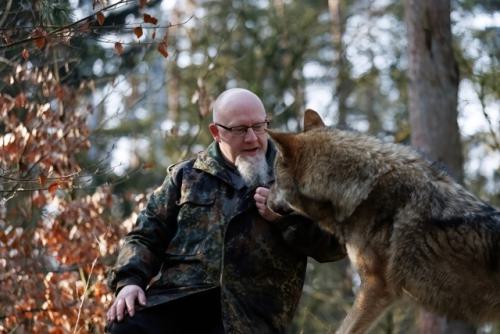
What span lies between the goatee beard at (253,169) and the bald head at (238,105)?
1.00ft

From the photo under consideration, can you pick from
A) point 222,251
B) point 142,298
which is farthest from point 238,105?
point 142,298

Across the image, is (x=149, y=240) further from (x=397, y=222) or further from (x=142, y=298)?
(x=397, y=222)

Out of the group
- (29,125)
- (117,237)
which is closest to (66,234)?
(117,237)

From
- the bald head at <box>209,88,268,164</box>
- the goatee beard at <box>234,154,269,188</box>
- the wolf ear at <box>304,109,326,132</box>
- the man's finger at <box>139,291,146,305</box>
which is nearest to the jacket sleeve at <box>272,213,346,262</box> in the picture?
the goatee beard at <box>234,154,269,188</box>

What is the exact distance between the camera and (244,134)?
18.4 feet

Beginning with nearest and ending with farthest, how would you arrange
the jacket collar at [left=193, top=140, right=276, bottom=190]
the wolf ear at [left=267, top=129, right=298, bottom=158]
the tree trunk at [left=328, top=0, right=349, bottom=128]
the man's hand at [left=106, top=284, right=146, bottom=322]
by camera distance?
the wolf ear at [left=267, top=129, right=298, bottom=158] → the man's hand at [left=106, top=284, right=146, bottom=322] → the jacket collar at [left=193, top=140, right=276, bottom=190] → the tree trunk at [left=328, top=0, right=349, bottom=128]

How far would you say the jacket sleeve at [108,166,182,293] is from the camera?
17.7 ft

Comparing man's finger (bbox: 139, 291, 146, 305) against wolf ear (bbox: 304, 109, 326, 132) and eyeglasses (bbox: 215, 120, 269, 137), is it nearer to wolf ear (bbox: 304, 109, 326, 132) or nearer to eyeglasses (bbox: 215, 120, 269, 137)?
eyeglasses (bbox: 215, 120, 269, 137)

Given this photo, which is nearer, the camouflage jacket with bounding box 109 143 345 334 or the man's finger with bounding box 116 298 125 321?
the man's finger with bounding box 116 298 125 321

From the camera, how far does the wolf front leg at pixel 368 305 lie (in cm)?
486

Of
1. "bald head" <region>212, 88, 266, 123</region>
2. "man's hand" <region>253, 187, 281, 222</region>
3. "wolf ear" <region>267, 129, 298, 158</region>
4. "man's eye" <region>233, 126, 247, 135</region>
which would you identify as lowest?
"man's hand" <region>253, 187, 281, 222</region>

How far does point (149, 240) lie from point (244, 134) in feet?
3.06

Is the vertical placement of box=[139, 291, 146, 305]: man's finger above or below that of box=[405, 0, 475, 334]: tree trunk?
below

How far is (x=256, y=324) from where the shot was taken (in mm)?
5254
